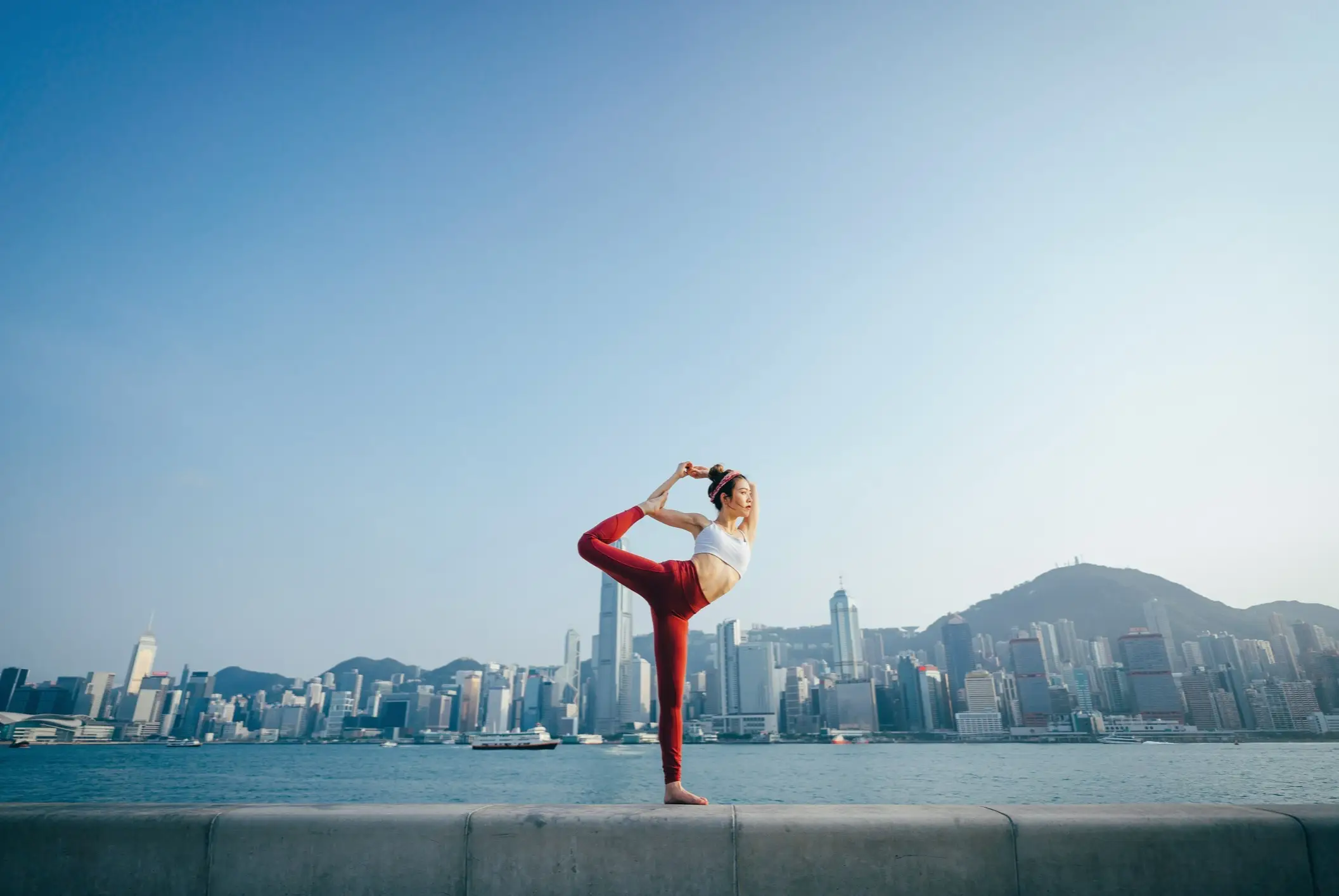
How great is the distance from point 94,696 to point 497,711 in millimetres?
100539

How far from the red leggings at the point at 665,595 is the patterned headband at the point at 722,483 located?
2.67ft

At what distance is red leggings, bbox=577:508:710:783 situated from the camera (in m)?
5.07

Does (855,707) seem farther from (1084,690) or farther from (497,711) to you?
(497,711)

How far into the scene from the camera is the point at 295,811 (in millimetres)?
3686

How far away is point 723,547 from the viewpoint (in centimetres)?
534

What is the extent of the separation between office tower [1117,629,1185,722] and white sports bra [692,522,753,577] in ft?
626

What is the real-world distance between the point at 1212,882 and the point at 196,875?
16.1 feet

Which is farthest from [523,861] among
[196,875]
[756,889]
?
[196,875]

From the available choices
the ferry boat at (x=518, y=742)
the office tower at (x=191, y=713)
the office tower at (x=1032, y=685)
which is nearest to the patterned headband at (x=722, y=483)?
the ferry boat at (x=518, y=742)

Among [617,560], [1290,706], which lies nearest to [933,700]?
[1290,706]

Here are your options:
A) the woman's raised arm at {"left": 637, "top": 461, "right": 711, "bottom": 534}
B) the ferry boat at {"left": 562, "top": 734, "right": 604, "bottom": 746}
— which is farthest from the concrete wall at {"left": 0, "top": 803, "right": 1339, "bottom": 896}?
the ferry boat at {"left": 562, "top": 734, "right": 604, "bottom": 746}

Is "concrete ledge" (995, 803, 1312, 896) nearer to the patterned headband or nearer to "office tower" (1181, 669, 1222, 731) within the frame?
the patterned headband

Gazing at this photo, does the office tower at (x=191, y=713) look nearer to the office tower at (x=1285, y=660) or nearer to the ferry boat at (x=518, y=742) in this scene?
the ferry boat at (x=518, y=742)

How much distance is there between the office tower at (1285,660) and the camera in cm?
16504
